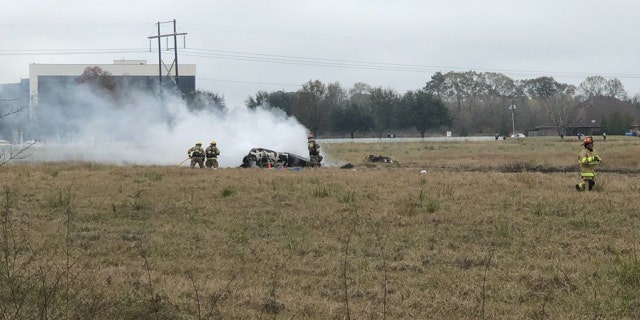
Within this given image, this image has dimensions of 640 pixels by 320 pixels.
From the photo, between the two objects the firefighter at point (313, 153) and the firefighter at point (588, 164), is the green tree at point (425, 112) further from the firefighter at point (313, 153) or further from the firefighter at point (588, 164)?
the firefighter at point (588, 164)

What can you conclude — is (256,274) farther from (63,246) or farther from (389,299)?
(63,246)

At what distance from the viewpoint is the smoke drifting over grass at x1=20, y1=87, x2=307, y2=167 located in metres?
30.6

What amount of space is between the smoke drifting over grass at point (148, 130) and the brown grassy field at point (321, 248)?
43.5ft

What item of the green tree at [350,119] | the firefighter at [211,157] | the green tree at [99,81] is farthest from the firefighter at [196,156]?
the green tree at [350,119]

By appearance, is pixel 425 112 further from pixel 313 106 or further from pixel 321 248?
pixel 321 248

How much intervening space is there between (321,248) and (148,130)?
25.4m

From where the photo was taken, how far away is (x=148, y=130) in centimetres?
3253

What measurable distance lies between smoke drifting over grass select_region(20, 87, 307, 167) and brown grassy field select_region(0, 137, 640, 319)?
13265 mm

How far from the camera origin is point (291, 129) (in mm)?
31922

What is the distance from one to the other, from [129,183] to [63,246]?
297 inches

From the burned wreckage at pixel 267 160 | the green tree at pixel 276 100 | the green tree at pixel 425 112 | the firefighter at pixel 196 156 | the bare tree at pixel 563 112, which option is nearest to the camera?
the firefighter at pixel 196 156

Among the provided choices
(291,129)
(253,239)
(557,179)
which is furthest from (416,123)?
(253,239)

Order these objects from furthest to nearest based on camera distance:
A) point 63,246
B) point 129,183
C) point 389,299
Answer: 1. point 129,183
2. point 63,246
3. point 389,299

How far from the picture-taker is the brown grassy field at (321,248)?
20.0 ft
